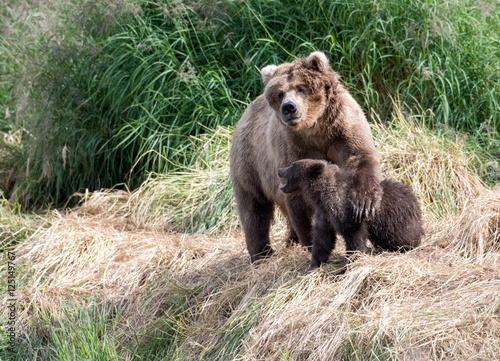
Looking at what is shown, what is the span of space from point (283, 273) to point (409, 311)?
1.05 meters

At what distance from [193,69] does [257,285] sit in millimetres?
3366

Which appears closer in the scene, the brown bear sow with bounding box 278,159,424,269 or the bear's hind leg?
the brown bear sow with bounding box 278,159,424,269

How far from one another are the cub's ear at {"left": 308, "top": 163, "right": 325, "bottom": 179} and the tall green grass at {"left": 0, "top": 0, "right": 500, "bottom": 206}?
2.63 metres

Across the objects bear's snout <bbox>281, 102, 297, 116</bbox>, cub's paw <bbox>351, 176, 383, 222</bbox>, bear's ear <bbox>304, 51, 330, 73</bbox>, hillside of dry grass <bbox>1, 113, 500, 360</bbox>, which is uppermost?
bear's ear <bbox>304, 51, 330, 73</bbox>

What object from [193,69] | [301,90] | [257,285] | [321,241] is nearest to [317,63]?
[301,90]

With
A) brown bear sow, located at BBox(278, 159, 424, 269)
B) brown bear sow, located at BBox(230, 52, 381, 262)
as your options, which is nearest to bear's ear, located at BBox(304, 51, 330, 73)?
brown bear sow, located at BBox(230, 52, 381, 262)

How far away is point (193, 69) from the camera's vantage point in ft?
23.4

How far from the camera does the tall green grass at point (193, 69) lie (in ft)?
22.4

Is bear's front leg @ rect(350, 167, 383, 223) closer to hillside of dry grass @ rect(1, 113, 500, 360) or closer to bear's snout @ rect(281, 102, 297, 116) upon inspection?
hillside of dry grass @ rect(1, 113, 500, 360)

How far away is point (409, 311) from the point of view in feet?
11.8

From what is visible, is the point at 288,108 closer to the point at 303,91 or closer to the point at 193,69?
the point at 303,91

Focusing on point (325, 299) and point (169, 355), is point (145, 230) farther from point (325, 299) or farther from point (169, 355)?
point (325, 299)

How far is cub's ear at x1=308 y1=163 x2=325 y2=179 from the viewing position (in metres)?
4.17

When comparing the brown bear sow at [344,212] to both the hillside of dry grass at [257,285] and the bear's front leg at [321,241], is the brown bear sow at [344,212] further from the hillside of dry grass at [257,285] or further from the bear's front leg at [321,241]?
the hillside of dry grass at [257,285]
